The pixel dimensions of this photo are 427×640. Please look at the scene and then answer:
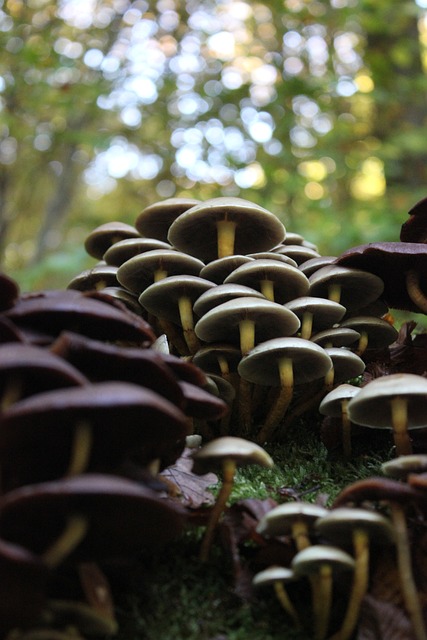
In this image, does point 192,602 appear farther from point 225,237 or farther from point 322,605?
point 225,237

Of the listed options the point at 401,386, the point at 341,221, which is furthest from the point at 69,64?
the point at 401,386

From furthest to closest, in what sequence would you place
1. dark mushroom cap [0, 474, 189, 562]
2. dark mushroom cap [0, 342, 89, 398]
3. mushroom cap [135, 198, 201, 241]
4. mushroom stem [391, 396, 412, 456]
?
mushroom cap [135, 198, 201, 241]
mushroom stem [391, 396, 412, 456]
dark mushroom cap [0, 342, 89, 398]
dark mushroom cap [0, 474, 189, 562]

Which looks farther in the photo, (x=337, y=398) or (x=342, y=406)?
(x=342, y=406)

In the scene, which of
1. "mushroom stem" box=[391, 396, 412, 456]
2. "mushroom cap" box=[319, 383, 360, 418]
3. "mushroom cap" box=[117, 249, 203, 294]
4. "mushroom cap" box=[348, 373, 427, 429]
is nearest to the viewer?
"mushroom cap" box=[348, 373, 427, 429]

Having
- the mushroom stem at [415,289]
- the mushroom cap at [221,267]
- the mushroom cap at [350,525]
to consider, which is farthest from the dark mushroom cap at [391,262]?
the mushroom cap at [350,525]

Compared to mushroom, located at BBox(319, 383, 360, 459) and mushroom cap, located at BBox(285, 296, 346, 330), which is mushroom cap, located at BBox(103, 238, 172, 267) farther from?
mushroom, located at BBox(319, 383, 360, 459)

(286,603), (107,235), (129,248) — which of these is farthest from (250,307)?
(107,235)

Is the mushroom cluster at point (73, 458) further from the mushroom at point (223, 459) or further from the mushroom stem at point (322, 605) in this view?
the mushroom stem at point (322, 605)

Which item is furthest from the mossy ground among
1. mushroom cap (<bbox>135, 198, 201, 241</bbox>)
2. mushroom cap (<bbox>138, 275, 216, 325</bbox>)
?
mushroom cap (<bbox>135, 198, 201, 241</bbox>)
